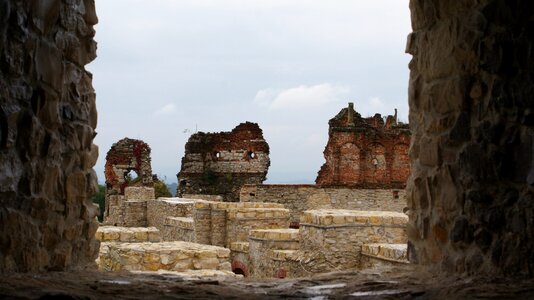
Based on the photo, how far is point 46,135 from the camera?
3.72m

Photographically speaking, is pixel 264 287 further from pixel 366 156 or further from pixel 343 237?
pixel 366 156

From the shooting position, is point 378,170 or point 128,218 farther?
point 378,170

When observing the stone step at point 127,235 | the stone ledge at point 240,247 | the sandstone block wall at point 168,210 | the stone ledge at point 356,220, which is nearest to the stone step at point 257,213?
the stone ledge at point 240,247

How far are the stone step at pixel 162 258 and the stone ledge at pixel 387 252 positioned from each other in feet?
7.56

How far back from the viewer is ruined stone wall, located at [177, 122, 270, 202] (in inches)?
1120

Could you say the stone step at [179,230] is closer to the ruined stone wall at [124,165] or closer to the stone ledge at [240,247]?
the stone ledge at [240,247]

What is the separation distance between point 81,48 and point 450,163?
8.07ft

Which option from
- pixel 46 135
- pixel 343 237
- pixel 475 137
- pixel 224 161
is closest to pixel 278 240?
pixel 343 237

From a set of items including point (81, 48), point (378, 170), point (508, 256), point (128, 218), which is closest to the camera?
point (508, 256)

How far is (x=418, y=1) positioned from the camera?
4.48 metres

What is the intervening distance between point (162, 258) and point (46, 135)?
15.4ft

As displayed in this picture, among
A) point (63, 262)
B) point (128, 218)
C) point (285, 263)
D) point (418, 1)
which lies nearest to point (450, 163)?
point (418, 1)

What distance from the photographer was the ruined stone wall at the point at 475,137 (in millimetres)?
3473

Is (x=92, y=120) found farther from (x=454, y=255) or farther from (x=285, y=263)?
(x=285, y=263)
